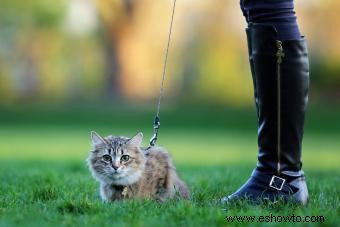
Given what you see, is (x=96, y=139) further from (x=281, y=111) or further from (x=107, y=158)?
(x=281, y=111)

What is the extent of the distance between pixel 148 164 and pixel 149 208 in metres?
0.78

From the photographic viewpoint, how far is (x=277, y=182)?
14.2 feet

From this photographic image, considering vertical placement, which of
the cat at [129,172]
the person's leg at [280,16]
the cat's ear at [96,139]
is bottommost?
the cat at [129,172]

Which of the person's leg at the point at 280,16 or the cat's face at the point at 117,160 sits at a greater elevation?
the person's leg at the point at 280,16

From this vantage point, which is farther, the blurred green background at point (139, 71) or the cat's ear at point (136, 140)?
the blurred green background at point (139, 71)

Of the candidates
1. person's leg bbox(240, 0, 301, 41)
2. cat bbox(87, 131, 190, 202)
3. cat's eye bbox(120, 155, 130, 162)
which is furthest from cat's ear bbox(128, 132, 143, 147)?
person's leg bbox(240, 0, 301, 41)

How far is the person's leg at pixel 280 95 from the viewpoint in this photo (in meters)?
4.29

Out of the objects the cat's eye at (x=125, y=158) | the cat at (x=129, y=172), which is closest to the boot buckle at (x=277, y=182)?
the cat at (x=129, y=172)

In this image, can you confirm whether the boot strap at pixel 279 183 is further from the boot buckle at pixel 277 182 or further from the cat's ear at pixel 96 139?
the cat's ear at pixel 96 139

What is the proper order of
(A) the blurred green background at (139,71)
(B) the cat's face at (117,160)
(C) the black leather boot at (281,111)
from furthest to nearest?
(A) the blurred green background at (139,71), (B) the cat's face at (117,160), (C) the black leather boot at (281,111)

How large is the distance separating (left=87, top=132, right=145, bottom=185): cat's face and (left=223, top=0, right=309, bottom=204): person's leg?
0.70 metres

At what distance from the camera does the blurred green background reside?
78.9 feet

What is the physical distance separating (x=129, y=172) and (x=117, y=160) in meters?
0.11

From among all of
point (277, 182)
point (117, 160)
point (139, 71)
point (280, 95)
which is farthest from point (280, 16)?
point (139, 71)
